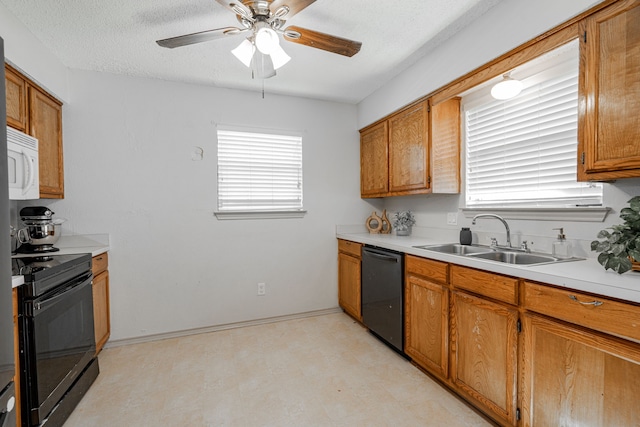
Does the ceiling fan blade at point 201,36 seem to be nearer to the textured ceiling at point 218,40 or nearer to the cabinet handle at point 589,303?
the textured ceiling at point 218,40

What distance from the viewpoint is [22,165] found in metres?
1.99

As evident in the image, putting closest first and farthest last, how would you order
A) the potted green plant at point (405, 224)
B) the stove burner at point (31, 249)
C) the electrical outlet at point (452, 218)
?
the stove burner at point (31, 249) < the electrical outlet at point (452, 218) < the potted green plant at point (405, 224)

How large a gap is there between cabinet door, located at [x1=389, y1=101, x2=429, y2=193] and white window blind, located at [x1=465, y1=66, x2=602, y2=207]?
1.24 ft

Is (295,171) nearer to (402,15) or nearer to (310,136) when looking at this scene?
(310,136)

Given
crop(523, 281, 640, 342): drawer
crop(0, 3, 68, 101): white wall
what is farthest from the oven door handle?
crop(523, 281, 640, 342): drawer

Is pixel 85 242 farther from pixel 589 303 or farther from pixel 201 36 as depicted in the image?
pixel 589 303

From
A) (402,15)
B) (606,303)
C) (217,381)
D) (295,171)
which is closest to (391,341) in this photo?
(217,381)

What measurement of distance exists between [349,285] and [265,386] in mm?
1480

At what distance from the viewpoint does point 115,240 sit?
2.87 metres

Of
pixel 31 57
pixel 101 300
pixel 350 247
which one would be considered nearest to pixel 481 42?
pixel 350 247

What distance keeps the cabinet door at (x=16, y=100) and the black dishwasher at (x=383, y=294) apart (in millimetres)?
2803

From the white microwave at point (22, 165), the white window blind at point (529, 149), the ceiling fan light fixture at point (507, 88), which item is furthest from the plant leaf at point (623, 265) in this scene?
the white microwave at point (22, 165)

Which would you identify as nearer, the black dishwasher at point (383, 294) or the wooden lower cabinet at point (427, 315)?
the wooden lower cabinet at point (427, 315)

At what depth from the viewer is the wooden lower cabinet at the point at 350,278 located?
3.24 metres
